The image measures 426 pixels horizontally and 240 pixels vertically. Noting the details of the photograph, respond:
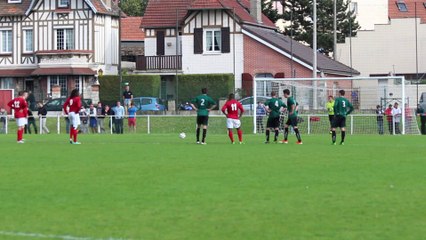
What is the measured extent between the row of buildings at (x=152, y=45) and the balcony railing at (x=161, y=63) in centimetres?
7

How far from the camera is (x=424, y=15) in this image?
323 feet

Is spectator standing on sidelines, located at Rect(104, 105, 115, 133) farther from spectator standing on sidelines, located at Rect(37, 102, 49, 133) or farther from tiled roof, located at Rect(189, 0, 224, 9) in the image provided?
tiled roof, located at Rect(189, 0, 224, 9)

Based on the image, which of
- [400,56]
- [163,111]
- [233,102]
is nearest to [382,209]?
[233,102]

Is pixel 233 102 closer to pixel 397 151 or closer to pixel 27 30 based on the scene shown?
pixel 397 151

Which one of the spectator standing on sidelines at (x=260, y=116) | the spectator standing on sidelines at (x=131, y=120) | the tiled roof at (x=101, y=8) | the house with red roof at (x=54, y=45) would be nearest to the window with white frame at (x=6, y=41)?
the house with red roof at (x=54, y=45)

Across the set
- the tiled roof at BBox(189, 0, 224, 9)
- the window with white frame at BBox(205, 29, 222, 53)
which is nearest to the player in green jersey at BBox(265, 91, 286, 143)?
the tiled roof at BBox(189, 0, 224, 9)

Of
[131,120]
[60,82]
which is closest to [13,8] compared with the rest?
[60,82]

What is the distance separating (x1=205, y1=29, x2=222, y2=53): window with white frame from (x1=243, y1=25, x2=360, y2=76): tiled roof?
199cm

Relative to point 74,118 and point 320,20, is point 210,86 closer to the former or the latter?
point 320,20

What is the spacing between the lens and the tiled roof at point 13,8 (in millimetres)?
74169

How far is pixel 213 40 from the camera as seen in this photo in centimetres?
7106

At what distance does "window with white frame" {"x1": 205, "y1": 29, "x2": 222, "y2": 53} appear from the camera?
71.0 meters

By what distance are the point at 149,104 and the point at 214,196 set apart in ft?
152

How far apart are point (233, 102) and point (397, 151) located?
7.28 m
